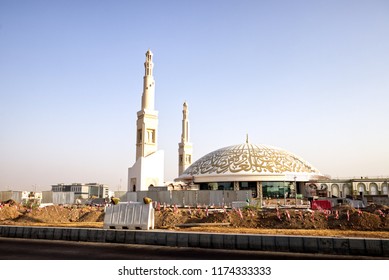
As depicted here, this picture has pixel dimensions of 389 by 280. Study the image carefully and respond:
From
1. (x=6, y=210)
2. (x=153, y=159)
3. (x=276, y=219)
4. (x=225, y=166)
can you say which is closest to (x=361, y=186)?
(x=225, y=166)

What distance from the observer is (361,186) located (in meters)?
67.7

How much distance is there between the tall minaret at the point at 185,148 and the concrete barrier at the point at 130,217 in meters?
51.7

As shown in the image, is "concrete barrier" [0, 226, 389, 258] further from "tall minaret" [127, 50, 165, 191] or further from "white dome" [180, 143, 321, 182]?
"white dome" [180, 143, 321, 182]

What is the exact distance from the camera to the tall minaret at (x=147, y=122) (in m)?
43.1

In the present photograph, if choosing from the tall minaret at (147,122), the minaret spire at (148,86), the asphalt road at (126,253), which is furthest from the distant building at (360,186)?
the asphalt road at (126,253)

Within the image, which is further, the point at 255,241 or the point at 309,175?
the point at 309,175

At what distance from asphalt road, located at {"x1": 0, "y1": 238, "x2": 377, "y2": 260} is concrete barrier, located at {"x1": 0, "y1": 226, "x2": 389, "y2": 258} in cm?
34

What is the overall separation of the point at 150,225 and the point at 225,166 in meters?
32.8

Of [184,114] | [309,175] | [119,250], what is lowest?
[119,250]

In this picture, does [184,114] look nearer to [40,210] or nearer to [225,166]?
[225,166]

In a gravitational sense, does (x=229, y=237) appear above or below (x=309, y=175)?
below

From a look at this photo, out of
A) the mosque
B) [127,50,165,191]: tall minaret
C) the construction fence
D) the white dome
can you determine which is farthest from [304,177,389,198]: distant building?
the construction fence

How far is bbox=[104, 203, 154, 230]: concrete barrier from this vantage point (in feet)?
39.2
